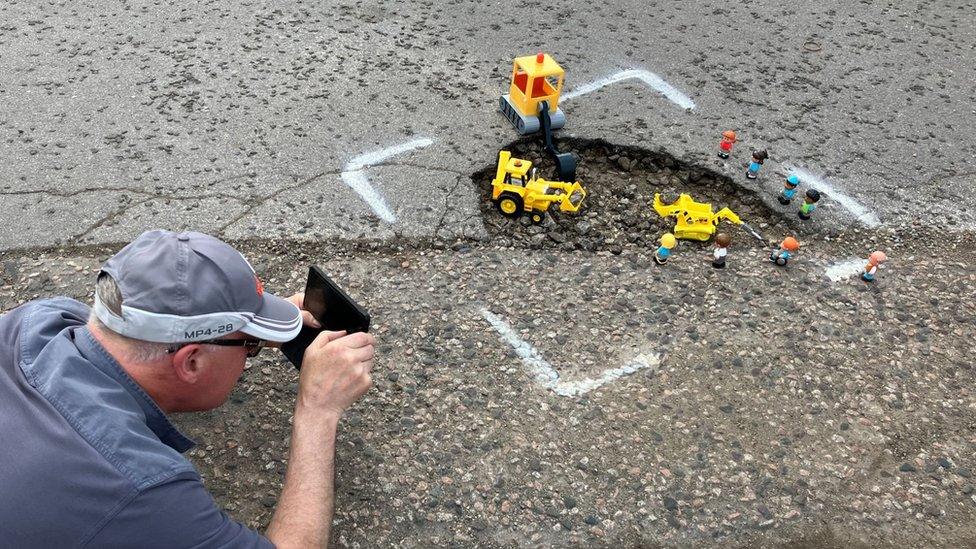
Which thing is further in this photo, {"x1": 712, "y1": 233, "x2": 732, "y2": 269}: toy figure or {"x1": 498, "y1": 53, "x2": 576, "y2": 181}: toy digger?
{"x1": 498, "y1": 53, "x2": 576, "y2": 181}: toy digger

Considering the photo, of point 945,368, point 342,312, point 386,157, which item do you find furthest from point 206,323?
point 945,368

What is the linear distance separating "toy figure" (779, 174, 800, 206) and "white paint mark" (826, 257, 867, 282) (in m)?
0.48

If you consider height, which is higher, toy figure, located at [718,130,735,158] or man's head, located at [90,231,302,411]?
man's head, located at [90,231,302,411]

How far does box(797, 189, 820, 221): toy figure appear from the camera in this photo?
12.6ft

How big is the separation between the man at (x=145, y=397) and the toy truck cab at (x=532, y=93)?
2.40m

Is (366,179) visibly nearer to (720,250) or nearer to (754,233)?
(720,250)

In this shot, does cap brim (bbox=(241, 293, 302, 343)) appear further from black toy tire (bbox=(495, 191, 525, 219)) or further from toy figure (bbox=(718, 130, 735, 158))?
toy figure (bbox=(718, 130, 735, 158))

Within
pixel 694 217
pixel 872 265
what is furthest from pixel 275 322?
pixel 872 265

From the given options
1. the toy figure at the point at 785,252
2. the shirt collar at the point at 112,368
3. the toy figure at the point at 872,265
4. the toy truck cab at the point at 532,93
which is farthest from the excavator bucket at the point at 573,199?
the shirt collar at the point at 112,368

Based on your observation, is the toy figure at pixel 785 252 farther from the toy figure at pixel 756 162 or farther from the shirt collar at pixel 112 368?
the shirt collar at pixel 112 368

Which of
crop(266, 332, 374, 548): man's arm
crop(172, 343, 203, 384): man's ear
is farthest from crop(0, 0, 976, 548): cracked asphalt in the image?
crop(172, 343, 203, 384): man's ear

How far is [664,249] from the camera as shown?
A: 3.60m

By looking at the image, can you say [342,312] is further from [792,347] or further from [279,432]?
[792,347]

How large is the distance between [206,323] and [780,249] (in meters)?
2.84
